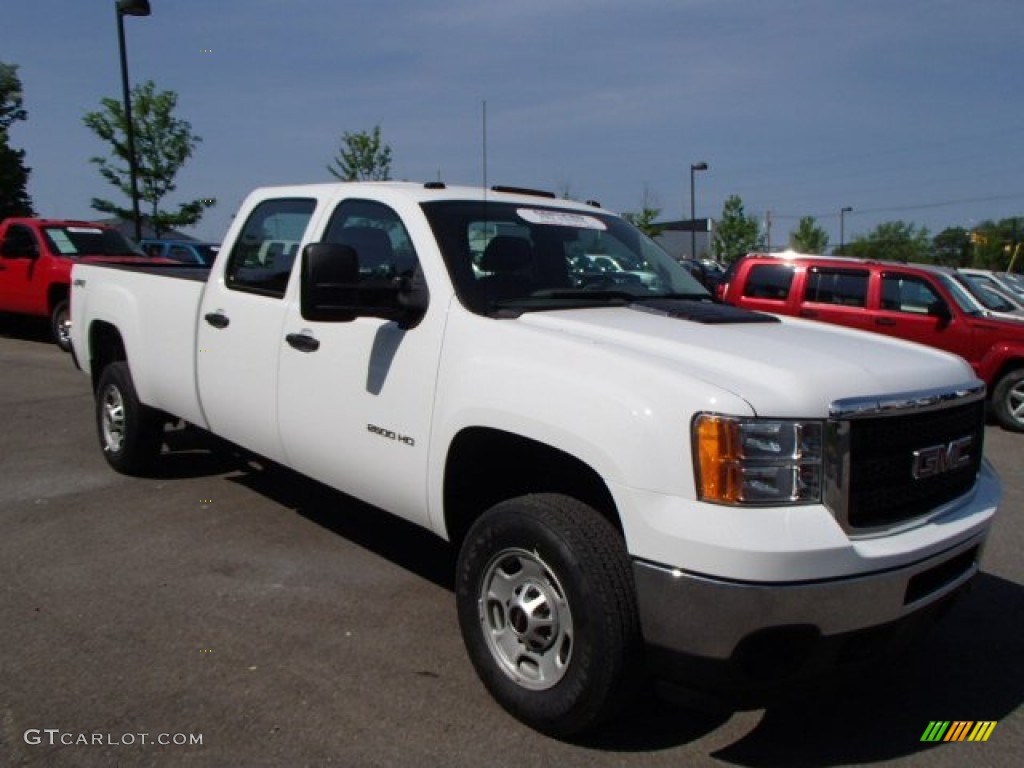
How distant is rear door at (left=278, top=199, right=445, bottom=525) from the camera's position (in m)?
3.57

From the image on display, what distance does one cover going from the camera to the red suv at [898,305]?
973 centimetres

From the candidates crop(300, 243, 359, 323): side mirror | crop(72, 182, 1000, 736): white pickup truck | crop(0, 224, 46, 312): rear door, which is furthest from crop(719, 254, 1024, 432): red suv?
crop(0, 224, 46, 312): rear door

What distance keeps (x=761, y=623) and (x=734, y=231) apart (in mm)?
49524

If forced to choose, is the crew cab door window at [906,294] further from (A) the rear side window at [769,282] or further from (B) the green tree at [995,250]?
(B) the green tree at [995,250]

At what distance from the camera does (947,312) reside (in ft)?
32.8

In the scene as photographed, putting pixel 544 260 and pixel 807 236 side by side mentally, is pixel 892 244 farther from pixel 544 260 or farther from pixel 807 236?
pixel 544 260

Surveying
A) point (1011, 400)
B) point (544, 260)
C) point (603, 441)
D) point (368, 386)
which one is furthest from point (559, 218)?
point (1011, 400)

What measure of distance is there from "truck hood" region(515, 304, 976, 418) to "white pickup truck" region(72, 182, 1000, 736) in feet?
0.04

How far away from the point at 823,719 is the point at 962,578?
0.70m

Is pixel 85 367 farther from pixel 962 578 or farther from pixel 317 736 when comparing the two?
pixel 962 578

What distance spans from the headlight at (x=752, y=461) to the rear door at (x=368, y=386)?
49.0 inches

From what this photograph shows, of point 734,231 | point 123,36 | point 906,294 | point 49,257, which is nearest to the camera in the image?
point 906,294

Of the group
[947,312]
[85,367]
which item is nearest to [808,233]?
[947,312]

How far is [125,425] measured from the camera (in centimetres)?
592
